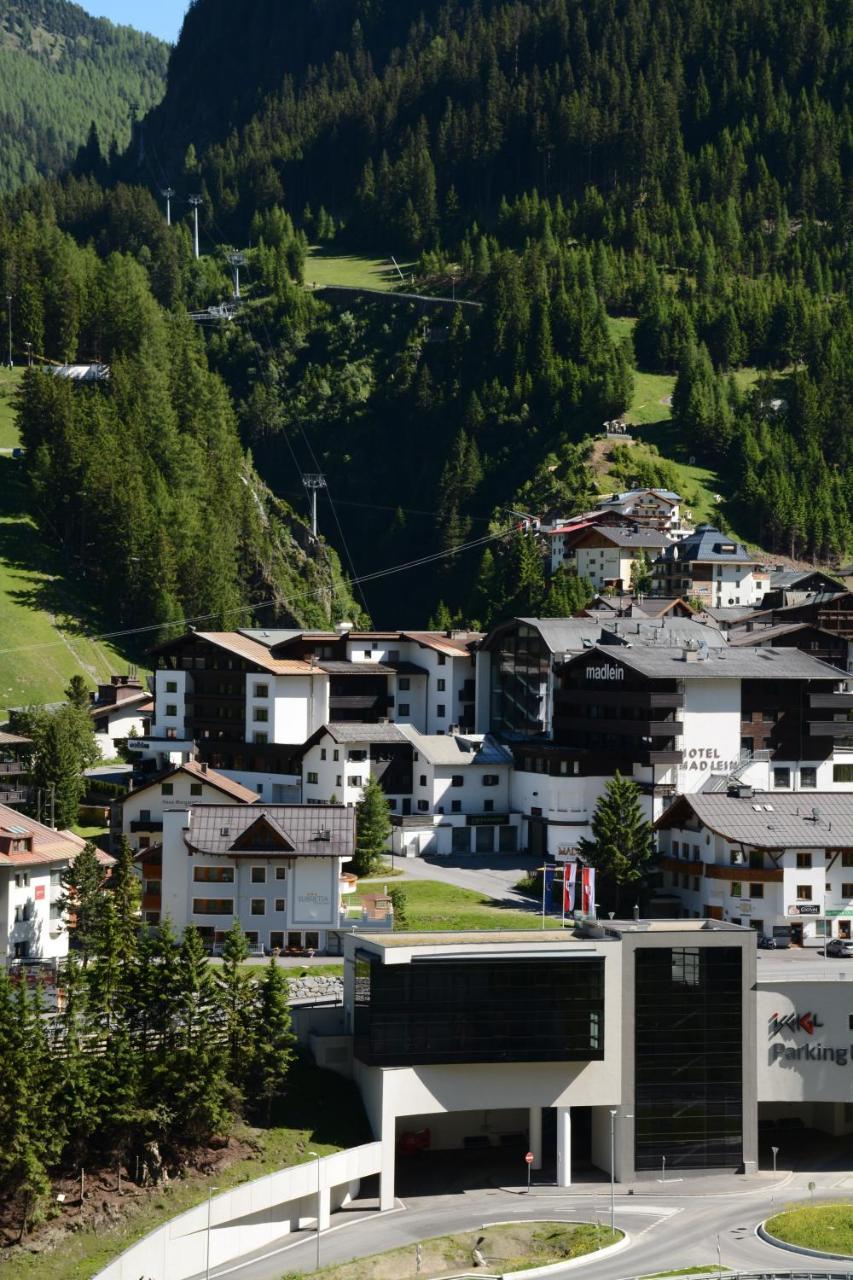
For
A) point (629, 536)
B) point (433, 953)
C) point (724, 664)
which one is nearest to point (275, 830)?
point (433, 953)

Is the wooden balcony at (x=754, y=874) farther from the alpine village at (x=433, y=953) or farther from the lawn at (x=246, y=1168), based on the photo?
the lawn at (x=246, y=1168)

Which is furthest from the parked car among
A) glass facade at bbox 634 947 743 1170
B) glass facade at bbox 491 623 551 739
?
glass facade at bbox 491 623 551 739

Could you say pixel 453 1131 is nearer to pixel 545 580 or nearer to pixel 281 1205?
pixel 281 1205

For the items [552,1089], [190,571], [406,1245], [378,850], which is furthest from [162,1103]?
[190,571]

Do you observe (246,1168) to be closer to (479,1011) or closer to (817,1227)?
(479,1011)

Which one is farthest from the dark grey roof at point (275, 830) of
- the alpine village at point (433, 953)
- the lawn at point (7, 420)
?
the lawn at point (7, 420)
